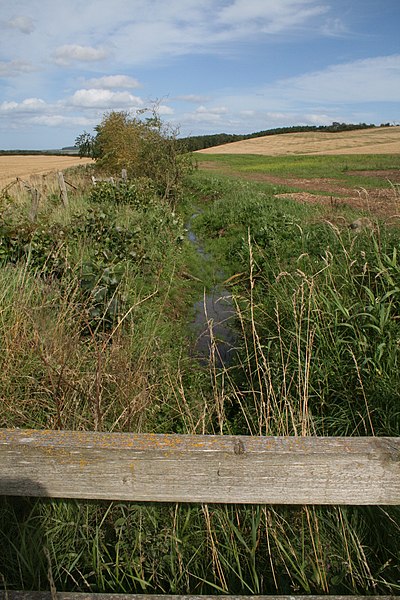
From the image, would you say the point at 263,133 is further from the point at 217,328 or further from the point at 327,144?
the point at 217,328

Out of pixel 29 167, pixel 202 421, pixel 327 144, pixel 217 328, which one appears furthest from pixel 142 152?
pixel 327 144

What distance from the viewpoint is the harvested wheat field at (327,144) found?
5384cm

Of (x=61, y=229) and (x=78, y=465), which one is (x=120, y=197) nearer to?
(x=61, y=229)

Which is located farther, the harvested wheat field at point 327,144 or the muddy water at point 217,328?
the harvested wheat field at point 327,144

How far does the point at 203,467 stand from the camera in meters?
1.57

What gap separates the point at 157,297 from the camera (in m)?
7.21

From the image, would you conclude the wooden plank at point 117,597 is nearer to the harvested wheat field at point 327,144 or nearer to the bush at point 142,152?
the bush at point 142,152

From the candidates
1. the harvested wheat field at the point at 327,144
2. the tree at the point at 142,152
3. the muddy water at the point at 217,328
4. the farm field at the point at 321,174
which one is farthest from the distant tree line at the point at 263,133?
the muddy water at the point at 217,328

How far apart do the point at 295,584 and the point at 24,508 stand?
1332mm

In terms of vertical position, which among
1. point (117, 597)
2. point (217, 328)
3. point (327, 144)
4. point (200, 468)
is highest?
point (327, 144)

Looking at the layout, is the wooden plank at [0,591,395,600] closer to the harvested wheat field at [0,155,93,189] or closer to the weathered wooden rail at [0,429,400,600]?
the weathered wooden rail at [0,429,400,600]

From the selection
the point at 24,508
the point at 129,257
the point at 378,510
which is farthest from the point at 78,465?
the point at 129,257

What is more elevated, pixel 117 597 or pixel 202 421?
pixel 202 421

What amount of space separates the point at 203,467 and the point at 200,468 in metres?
0.01
